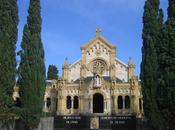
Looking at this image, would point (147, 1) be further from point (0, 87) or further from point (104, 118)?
point (0, 87)

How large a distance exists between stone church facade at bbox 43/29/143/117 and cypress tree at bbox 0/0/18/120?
21.5m

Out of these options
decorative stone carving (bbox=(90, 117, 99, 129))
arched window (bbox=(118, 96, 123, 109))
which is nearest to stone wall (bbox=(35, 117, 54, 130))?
decorative stone carving (bbox=(90, 117, 99, 129))

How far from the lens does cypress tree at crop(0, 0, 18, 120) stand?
30.5 metres

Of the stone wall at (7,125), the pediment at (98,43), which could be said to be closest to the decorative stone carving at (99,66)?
the pediment at (98,43)

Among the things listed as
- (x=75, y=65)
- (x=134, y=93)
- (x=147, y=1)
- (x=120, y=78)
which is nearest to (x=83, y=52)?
(x=75, y=65)

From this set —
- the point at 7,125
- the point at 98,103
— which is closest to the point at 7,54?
the point at 7,125

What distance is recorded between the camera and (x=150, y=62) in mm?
34844

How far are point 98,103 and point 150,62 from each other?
2148cm

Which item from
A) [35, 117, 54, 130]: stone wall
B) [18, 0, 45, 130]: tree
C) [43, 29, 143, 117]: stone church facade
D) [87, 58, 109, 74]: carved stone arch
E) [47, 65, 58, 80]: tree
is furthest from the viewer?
[47, 65, 58, 80]: tree

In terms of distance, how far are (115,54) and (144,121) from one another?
24.0 m

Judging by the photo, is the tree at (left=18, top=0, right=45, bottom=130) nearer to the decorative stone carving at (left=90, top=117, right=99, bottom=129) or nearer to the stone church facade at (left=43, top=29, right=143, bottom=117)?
the decorative stone carving at (left=90, top=117, right=99, bottom=129)

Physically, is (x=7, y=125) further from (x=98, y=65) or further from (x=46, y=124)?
(x=98, y=65)

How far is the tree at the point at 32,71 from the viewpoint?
3491cm

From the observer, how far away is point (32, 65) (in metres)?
36.9
